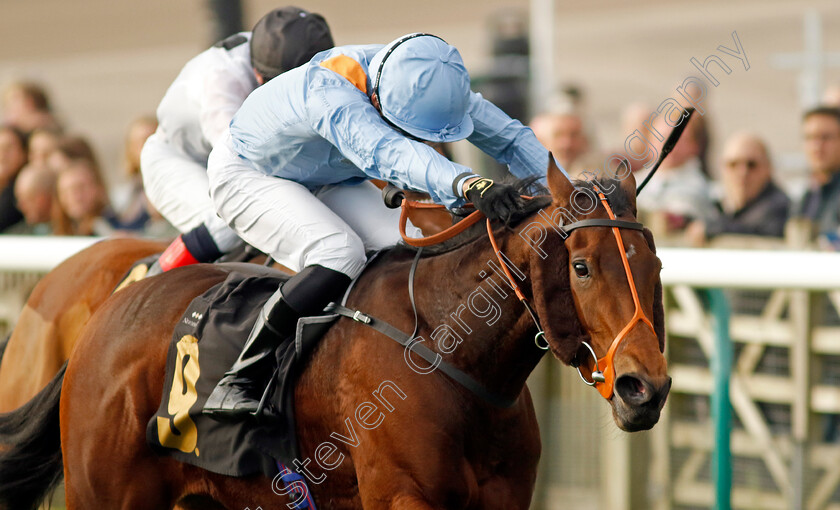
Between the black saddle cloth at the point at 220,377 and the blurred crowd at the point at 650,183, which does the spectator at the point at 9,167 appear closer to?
the blurred crowd at the point at 650,183

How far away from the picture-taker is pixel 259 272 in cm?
354

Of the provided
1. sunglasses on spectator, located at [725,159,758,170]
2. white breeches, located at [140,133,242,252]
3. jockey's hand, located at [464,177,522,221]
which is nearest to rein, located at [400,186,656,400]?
jockey's hand, located at [464,177,522,221]

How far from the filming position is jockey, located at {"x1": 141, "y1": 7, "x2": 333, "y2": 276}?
12.2 feet

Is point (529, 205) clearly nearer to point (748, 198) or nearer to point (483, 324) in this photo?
point (483, 324)

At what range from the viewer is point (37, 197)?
6715 mm

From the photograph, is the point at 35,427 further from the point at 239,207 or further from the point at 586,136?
the point at 586,136

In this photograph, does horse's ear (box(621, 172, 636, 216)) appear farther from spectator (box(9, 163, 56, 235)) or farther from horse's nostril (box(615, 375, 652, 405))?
spectator (box(9, 163, 56, 235))

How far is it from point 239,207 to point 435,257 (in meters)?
0.71

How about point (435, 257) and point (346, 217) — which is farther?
point (346, 217)

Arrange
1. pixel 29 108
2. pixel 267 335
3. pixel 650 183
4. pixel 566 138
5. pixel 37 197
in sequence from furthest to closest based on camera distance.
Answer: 1. pixel 29 108
2. pixel 37 197
3. pixel 566 138
4. pixel 650 183
5. pixel 267 335

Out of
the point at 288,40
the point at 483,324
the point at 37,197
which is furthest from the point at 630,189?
the point at 37,197

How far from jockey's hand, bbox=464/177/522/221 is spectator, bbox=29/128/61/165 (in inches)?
207

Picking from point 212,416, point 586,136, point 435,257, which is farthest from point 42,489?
point 586,136

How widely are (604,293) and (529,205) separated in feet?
1.28
